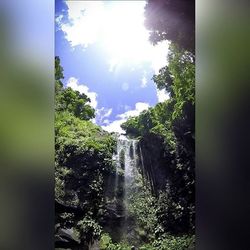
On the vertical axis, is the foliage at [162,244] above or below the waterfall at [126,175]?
below

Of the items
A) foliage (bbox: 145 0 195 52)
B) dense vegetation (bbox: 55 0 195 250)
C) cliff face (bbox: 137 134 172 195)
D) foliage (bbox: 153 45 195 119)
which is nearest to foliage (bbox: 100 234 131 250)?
dense vegetation (bbox: 55 0 195 250)

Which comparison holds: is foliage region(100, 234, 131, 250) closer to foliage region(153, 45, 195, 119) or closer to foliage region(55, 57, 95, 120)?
foliage region(55, 57, 95, 120)

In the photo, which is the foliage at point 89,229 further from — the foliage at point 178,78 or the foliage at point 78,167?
the foliage at point 178,78

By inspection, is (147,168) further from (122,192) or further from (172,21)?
(172,21)

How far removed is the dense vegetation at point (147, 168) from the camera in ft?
Result: 8.62

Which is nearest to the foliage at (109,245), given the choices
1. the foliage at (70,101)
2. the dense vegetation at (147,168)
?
the dense vegetation at (147,168)

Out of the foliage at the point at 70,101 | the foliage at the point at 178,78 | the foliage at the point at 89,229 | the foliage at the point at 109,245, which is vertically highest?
the foliage at the point at 178,78

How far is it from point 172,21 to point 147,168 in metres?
1.04
